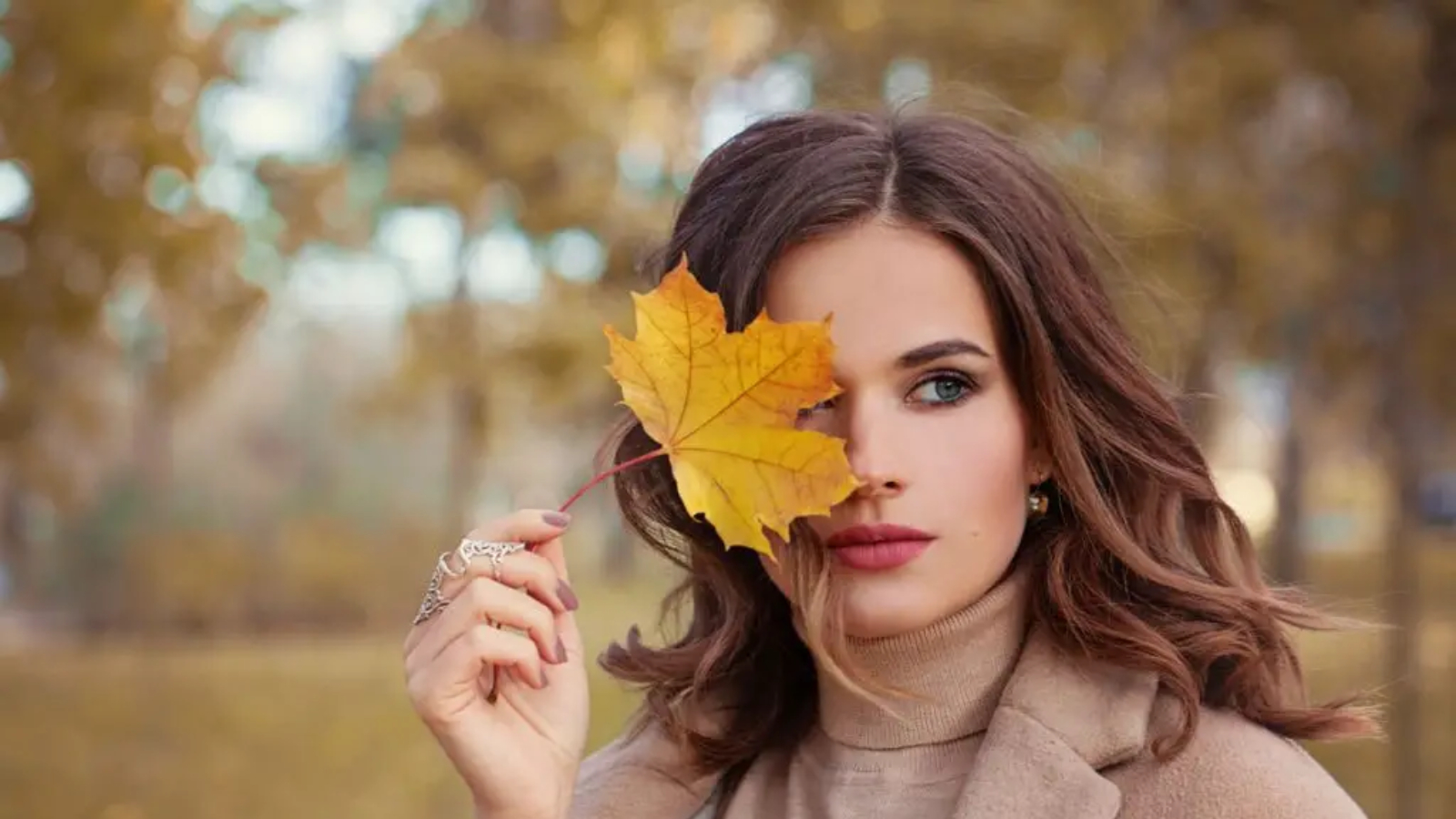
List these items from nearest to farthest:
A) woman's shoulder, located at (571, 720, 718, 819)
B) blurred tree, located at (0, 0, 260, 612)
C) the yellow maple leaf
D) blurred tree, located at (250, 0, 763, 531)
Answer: the yellow maple leaf → woman's shoulder, located at (571, 720, 718, 819) → blurred tree, located at (0, 0, 260, 612) → blurred tree, located at (250, 0, 763, 531)

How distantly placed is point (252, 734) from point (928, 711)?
947 cm

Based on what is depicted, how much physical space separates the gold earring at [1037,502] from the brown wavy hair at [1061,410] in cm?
2

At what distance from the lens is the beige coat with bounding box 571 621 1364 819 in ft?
6.12

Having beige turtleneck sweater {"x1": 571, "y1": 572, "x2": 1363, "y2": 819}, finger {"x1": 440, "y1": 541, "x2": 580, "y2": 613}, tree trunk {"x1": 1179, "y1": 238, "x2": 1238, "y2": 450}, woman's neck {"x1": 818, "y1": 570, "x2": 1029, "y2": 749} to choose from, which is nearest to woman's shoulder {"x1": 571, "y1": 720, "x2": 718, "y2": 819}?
beige turtleneck sweater {"x1": 571, "y1": 572, "x2": 1363, "y2": 819}

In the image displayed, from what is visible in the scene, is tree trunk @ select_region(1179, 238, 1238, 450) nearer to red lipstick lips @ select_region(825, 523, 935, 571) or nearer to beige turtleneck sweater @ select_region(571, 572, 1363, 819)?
beige turtleneck sweater @ select_region(571, 572, 1363, 819)

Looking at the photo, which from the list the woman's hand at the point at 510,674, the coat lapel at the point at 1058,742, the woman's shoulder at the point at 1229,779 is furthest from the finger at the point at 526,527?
the woman's shoulder at the point at 1229,779

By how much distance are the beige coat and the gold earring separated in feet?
0.54

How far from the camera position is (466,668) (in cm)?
188

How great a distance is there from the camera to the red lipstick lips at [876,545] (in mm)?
1977

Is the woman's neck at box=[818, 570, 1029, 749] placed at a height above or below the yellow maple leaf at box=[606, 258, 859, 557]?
below

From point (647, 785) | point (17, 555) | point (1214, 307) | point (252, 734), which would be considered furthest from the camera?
point (17, 555)

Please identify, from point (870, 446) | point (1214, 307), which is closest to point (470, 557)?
point (870, 446)

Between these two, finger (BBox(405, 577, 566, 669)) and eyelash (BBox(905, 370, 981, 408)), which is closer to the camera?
finger (BBox(405, 577, 566, 669))

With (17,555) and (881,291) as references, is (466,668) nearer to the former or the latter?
(881,291)
